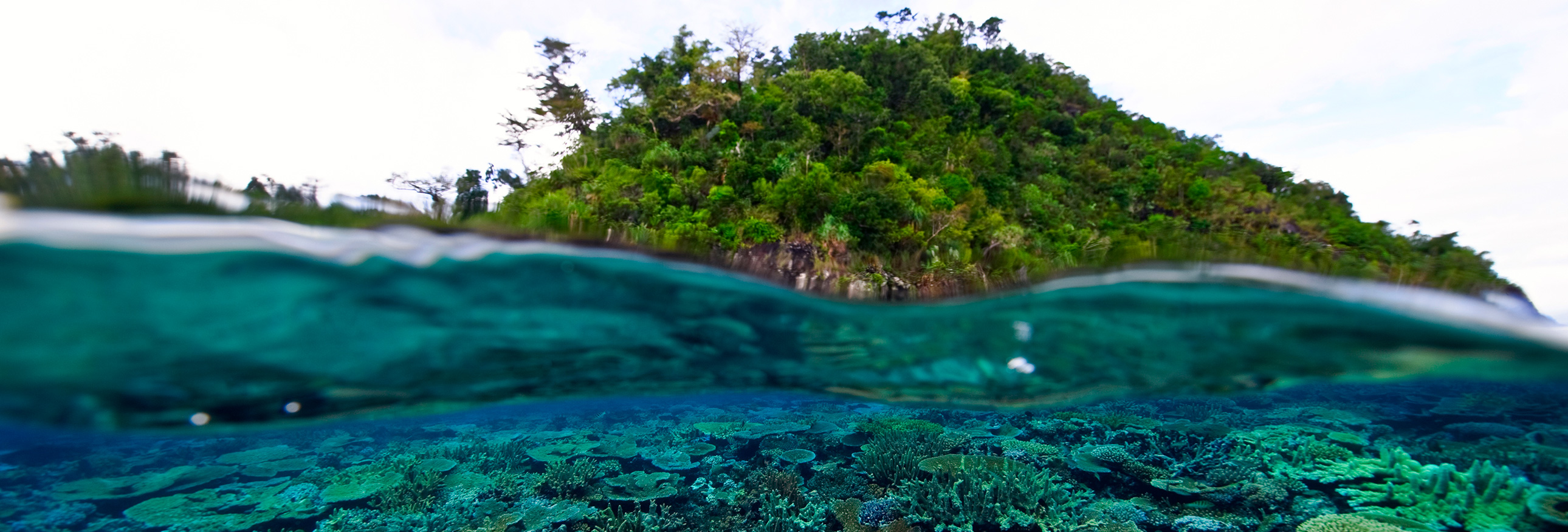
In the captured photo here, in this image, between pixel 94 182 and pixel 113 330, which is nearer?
pixel 94 182

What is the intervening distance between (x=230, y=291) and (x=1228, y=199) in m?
35.1

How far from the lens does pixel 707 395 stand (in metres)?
10.8

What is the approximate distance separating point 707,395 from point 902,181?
14118 millimetres

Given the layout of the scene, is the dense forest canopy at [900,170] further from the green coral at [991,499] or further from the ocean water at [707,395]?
the green coral at [991,499]

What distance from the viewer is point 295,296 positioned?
535 cm

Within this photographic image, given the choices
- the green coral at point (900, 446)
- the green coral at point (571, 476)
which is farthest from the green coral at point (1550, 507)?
the green coral at point (571, 476)

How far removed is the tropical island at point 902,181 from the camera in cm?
665

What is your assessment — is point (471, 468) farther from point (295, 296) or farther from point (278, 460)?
point (295, 296)

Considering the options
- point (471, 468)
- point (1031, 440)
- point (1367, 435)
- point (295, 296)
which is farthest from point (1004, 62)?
point (295, 296)

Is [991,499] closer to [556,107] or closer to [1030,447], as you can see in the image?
[1030,447]

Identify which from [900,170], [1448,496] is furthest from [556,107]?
[1448,496]

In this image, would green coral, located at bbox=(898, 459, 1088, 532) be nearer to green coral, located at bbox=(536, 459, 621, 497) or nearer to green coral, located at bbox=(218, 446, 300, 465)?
green coral, located at bbox=(536, 459, 621, 497)

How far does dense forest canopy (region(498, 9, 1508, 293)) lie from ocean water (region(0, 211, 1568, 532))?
5.76 m

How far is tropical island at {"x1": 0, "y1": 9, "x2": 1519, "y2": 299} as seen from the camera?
665 centimetres
